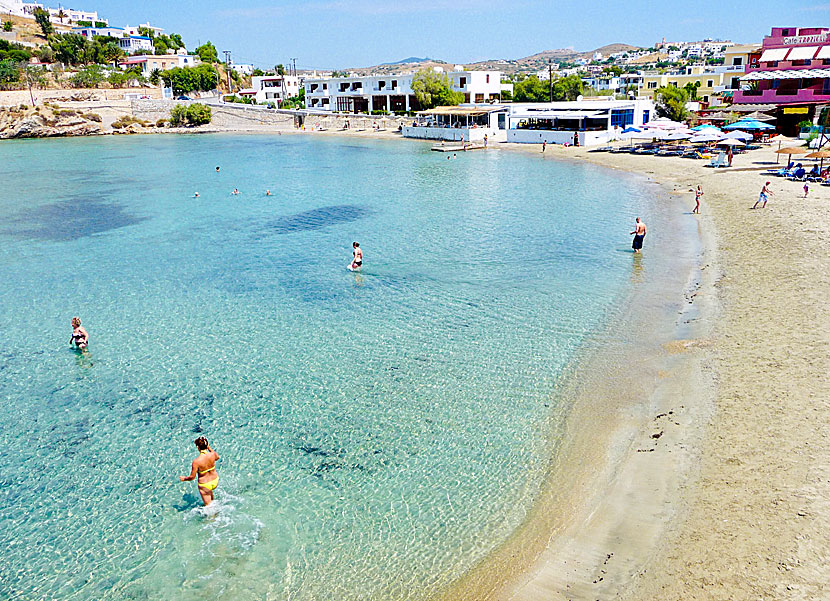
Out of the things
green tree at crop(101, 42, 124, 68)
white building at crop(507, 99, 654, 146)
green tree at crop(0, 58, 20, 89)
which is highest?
green tree at crop(101, 42, 124, 68)

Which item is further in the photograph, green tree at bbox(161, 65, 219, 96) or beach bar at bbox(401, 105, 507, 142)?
green tree at bbox(161, 65, 219, 96)

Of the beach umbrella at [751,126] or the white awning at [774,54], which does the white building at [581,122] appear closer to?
the white awning at [774,54]

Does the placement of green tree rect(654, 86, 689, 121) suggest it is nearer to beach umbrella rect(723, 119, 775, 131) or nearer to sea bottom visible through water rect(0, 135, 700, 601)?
beach umbrella rect(723, 119, 775, 131)

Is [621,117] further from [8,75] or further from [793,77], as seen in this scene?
[8,75]

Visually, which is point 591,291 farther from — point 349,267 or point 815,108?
point 815,108

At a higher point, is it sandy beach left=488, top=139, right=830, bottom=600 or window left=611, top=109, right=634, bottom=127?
window left=611, top=109, right=634, bottom=127

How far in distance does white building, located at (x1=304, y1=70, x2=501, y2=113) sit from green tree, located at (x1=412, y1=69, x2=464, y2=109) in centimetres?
322

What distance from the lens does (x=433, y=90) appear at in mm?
82625

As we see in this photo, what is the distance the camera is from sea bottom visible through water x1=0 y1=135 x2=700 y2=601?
354 inches

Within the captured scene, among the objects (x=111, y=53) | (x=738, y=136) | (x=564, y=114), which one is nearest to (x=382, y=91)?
(x=564, y=114)

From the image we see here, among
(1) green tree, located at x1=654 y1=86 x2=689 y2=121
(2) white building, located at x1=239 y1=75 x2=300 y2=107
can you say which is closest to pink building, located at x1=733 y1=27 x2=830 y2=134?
(1) green tree, located at x1=654 y1=86 x2=689 y2=121

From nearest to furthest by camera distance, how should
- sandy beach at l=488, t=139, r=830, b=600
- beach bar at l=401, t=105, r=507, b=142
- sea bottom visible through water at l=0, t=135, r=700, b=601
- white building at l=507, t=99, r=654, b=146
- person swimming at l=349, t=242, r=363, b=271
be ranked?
sandy beach at l=488, t=139, r=830, b=600, sea bottom visible through water at l=0, t=135, r=700, b=601, person swimming at l=349, t=242, r=363, b=271, white building at l=507, t=99, r=654, b=146, beach bar at l=401, t=105, r=507, b=142

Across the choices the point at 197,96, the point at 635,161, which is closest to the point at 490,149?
the point at 635,161

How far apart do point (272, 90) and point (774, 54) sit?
342 feet
